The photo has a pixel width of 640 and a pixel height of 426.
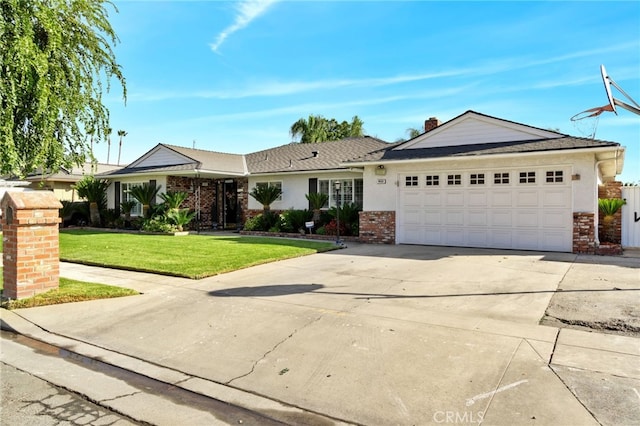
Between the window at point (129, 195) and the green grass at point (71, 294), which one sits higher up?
the window at point (129, 195)

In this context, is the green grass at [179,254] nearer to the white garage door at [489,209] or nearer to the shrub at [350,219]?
the shrub at [350,219]

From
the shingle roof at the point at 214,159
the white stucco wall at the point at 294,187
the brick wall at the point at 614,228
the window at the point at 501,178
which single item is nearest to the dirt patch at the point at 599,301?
the window at the point at 501,178

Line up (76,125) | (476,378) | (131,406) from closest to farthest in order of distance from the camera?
(131,406) → (476,378) → (76,125)

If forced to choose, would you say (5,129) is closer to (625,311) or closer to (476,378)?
(476,378)

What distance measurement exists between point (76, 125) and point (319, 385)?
7735 millimetres

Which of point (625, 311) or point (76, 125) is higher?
point (76, 125)

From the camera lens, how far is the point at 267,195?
18.8 m

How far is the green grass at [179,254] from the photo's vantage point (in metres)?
9.05

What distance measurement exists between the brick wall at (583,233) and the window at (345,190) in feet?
25.3

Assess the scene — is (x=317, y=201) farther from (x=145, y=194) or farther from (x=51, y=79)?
(x=51, y=79)

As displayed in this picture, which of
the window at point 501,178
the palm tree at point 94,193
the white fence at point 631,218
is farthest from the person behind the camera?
the palm tree at point 94,193

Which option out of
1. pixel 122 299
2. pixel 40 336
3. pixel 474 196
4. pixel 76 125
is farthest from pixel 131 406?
pixel 474 196

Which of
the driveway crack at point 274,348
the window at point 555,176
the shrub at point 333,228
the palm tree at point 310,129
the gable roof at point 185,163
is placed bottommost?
the driveway crack at point 274,348

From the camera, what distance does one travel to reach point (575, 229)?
1134cm
